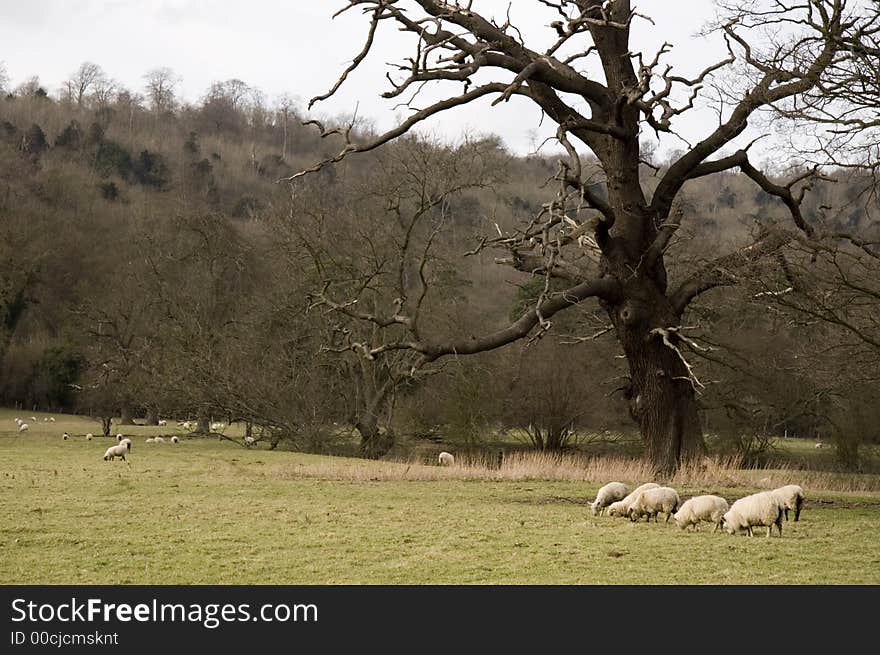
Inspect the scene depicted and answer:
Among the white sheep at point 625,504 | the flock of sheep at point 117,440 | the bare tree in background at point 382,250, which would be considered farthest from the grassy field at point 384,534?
the bare tree in background at point 382,250

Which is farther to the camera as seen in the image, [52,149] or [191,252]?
[52,149]

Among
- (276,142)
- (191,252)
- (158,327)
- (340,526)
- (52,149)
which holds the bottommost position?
(340,526)

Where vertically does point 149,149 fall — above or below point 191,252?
above

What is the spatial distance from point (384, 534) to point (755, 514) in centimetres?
438

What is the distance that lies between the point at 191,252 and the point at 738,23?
112 ft

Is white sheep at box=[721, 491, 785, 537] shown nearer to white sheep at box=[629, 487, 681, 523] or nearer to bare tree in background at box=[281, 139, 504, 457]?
white sheep at box=[629, 487, 681, 523]

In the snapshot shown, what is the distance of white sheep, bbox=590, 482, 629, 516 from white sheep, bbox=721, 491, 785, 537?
2830 millimetres

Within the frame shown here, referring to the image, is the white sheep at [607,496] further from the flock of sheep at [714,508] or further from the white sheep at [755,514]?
the white sheep at [755,514]

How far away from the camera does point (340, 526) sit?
13.2m

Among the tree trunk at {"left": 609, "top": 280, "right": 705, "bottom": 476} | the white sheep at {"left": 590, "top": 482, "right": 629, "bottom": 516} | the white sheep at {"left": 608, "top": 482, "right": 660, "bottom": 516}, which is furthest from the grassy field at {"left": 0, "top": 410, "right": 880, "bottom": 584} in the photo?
the tree trunk at {"left": 609, "top": 280, "right": 705, "bottom": 476}

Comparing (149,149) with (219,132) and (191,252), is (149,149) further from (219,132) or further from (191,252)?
(191,252)

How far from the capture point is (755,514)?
12.4 meters
